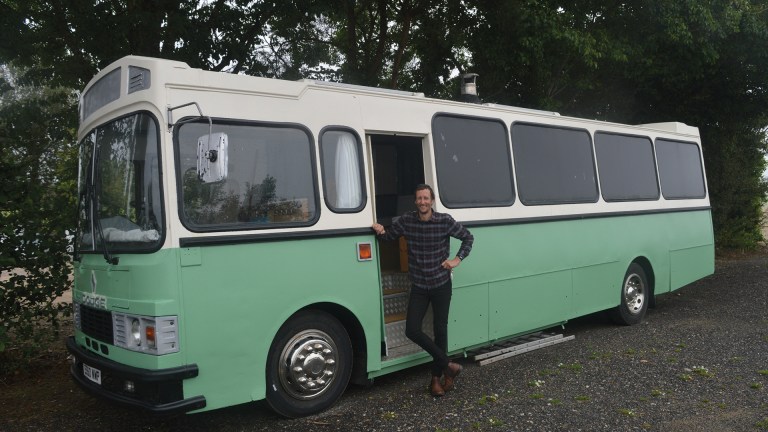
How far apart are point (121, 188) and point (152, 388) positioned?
1.52 m

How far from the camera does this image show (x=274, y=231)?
5.01 metres

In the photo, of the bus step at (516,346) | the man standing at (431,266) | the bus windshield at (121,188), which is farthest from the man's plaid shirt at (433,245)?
the bus windshield at (121,188)

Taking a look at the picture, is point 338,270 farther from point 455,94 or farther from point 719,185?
point 719,185

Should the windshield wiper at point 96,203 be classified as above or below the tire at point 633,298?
above

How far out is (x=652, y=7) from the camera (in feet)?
38.6

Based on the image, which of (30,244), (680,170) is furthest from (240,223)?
(680,170)

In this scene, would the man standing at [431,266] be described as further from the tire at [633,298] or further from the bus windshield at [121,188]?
the tire at [633,298]

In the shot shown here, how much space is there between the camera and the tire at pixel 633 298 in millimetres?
8797

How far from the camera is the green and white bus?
4555mm

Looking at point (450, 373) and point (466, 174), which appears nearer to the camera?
point (450, 373)

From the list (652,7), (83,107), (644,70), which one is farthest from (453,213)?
(644,70)

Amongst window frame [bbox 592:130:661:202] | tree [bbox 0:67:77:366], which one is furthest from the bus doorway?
tree [bbox 0:67:77:366]

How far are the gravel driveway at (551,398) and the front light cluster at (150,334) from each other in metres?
0.84

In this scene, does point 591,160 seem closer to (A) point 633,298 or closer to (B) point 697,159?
(A) point 633,298
